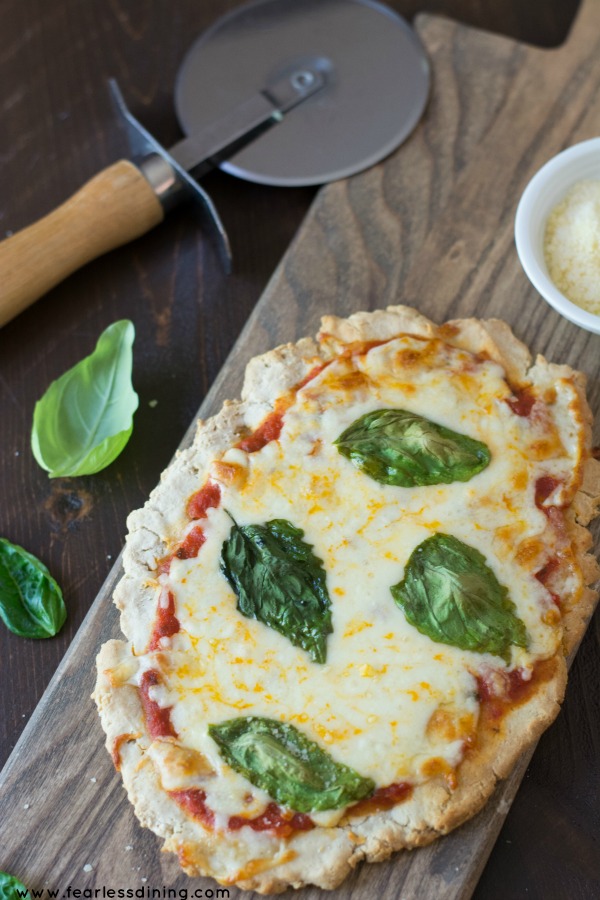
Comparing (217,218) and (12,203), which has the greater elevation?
(12,203)

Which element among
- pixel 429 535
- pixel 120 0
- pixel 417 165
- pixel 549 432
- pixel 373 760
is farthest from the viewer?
pixel 120 0

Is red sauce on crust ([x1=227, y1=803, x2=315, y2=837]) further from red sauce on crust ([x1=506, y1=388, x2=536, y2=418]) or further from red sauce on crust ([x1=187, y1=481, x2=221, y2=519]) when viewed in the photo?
red sauce on crust ([x1=506, y1=388, x2=536, y2=418])

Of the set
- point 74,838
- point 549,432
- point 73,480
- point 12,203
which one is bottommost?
point 549,432

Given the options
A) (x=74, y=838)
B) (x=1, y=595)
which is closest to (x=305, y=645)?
(x=74, y=838)

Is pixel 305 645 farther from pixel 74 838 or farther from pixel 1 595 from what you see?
pixel 1 595

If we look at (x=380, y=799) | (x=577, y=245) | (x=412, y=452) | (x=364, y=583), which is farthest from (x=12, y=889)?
(x=577, y=245)

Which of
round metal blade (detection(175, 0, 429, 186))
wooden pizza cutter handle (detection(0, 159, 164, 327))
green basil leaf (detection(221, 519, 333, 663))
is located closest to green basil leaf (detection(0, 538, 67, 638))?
green basil leaf (detection(221, 519, 333, 663))
